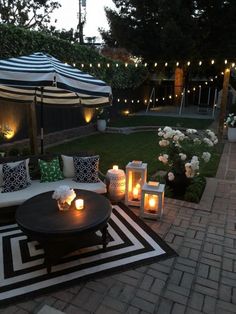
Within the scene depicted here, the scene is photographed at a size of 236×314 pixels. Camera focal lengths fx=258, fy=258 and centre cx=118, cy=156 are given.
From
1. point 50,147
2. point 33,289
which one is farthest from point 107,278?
point 50,147

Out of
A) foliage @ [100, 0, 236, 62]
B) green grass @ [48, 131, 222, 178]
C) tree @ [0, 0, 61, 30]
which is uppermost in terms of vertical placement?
tree @ [0, 0, 61, 30]

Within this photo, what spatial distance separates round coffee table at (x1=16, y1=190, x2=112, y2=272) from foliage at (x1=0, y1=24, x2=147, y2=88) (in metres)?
6.47

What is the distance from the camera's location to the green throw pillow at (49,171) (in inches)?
201

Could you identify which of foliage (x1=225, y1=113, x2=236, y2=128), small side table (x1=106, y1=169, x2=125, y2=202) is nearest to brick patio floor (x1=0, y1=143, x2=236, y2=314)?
small side table (x1=106, y1=169, x2=125, y2=202)

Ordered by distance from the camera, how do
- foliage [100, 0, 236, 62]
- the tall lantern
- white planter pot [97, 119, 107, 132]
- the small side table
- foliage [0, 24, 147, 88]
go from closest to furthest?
the tall lantern
the small side table
foliage [0, 24, 147, 88]
white planter pot [97, 119, 107, 132]
foliage [100, 0, 236, 62]

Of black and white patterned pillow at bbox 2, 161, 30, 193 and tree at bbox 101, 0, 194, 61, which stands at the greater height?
tree at bbox 101, 0, 194, 61

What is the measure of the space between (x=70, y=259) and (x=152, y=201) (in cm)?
177

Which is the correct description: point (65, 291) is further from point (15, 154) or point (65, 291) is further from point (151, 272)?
point (15, 154)

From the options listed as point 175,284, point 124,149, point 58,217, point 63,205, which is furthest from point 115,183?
point 124,149

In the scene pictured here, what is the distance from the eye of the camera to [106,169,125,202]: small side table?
5.17m

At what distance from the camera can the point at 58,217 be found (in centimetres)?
344

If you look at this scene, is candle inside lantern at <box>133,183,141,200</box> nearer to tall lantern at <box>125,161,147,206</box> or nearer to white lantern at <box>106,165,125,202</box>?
tall lantern at <box>125,161,147,206</box>

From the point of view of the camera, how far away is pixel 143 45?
16156 mm

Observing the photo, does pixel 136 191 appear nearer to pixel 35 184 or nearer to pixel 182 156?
pixel 182 156
